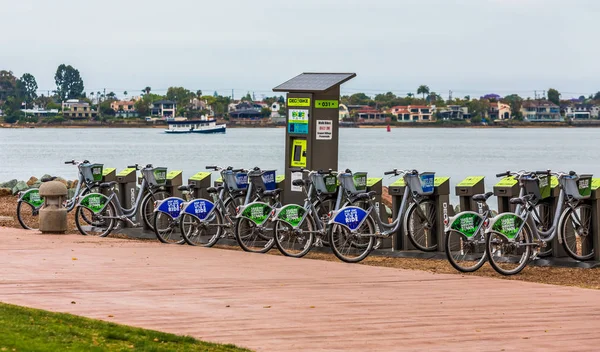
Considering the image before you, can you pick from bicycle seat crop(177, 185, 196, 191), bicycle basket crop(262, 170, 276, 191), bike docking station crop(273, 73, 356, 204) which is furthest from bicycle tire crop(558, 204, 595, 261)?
bicycle seat crop(177, 185, 196, 191)

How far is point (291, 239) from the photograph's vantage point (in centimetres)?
1246

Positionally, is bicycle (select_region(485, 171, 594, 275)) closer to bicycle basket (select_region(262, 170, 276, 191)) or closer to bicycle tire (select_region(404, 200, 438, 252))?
bicycle tire (select_region(404, 200, 438, 252))

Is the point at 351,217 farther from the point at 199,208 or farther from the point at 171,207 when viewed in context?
the point at 171,207

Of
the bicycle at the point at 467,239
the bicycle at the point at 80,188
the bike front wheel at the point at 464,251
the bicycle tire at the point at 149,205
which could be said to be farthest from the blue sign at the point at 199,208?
the bike front wheel at the point at 464,251

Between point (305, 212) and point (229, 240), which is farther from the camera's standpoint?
point (229, 240)

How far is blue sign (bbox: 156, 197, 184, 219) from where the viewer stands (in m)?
13.4

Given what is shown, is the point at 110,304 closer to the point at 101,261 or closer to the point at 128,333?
the point at 128,333

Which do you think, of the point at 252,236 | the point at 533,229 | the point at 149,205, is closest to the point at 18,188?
the point at 149,205

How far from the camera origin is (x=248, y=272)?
→ 1057 centimetres

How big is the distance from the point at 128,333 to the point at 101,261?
163 inches

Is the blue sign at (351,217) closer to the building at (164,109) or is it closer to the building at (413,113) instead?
the building at (164,109)

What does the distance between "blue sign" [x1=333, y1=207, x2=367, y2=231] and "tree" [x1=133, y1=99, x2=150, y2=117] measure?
16474cm

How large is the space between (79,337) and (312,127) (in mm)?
7388

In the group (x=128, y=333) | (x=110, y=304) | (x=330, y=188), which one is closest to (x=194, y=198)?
(x=330, y=188)
